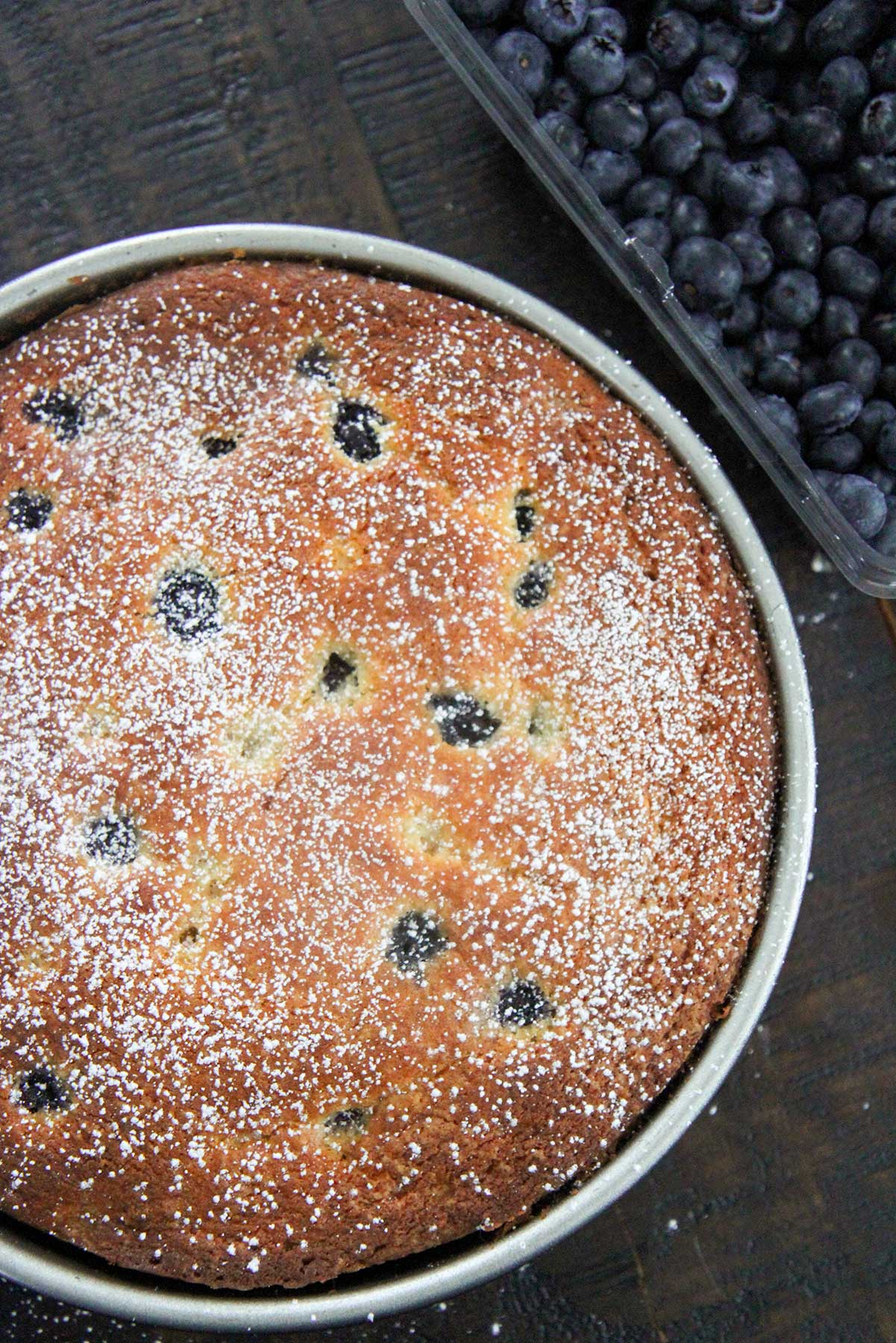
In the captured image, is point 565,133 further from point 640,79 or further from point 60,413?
point 60,413

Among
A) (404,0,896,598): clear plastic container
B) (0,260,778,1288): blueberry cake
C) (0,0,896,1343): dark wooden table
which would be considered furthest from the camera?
(0,0,896,1343): dark wooden table

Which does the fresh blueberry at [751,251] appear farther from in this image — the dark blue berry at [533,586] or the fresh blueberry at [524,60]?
the dark blue berry at [533,586]

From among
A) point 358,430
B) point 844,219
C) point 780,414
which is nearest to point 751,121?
point 844,219

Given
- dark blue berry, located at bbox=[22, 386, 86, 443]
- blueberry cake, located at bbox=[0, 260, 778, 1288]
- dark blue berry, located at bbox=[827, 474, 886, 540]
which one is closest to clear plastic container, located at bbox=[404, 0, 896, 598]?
dark blue berry, located at bbox=[827, 474, 886, 540]

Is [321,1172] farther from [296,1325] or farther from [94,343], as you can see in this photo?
[94,343]

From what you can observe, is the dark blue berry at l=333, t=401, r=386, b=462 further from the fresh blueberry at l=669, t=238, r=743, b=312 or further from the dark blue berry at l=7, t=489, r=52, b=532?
the fresh blueberry at l=669, t=238, r=743, b=312

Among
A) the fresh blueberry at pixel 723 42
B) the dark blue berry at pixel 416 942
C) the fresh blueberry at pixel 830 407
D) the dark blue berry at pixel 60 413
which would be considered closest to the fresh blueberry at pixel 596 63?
the fresh blueberry at pixel 723 42
